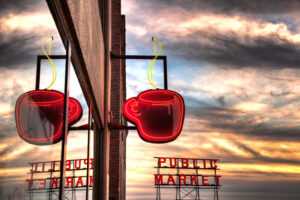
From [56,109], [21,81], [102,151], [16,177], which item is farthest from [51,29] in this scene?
[102,151]

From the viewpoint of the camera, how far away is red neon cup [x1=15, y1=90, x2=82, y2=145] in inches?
45.6

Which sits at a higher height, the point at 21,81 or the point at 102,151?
the point at 102,151


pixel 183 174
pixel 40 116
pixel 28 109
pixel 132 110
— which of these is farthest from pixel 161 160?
A: pixel 28 109

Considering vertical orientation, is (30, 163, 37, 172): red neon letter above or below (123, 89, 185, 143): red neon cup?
below

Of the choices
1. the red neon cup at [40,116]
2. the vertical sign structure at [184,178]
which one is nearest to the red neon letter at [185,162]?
the vertical sign structure at [184,178]

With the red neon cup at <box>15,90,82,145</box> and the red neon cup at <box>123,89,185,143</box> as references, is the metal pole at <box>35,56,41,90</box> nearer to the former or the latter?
the red neon cup at <box>15,90,82,145</box>

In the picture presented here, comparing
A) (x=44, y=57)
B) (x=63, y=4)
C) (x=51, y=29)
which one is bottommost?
(x=44, y=57)

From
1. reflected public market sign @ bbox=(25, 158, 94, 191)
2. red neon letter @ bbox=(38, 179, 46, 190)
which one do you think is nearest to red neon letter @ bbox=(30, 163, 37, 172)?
reflected public market sign @ bbox=(25, 158, 94, 191)

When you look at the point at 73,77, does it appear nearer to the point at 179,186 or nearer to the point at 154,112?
the point at 154,112

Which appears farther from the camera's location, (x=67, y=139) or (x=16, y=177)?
(x=67, y=139)

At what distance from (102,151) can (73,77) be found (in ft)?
9.72

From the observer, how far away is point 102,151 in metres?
5.36

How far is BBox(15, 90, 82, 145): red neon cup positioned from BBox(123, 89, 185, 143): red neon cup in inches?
159

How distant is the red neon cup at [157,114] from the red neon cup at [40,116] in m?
4.03
